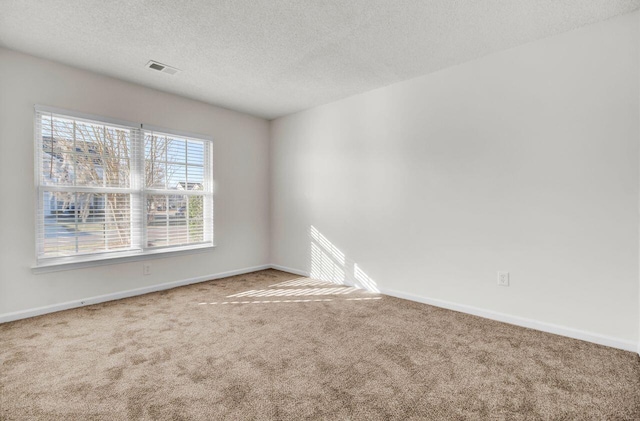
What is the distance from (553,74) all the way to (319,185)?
2861 millimetres

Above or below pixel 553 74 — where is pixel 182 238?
below

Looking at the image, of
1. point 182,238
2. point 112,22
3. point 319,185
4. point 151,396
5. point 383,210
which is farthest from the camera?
point 319,185

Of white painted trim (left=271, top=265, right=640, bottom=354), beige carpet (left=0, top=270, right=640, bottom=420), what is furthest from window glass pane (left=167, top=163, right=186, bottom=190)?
white painted trim (left=271, top=265, right=640, bottom=354)

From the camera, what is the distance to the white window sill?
3.06 meters

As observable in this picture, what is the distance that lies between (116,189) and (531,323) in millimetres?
4414

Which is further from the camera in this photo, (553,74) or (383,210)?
(383,210)

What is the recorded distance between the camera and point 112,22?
7.91 feet

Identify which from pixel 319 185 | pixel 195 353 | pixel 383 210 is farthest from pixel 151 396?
pixel 319 185

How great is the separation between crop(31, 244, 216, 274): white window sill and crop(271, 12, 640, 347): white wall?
6.71 ft

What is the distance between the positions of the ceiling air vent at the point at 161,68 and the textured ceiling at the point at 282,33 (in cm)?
6

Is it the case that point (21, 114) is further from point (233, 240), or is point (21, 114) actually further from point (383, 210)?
point (383, 210)

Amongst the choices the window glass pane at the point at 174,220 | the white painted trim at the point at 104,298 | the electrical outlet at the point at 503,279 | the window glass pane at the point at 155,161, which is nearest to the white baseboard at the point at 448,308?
the white painted trim at the point at 104,298

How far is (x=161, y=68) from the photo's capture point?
127 inches

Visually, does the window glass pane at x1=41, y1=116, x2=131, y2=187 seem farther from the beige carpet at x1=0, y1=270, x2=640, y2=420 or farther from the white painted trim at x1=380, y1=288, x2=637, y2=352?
the white painted trim at x1=380, y1=288, x2=637, y2=352
